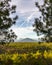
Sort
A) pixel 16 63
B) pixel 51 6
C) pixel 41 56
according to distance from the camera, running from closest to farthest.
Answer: pixel 16 63 < pixel 41 56 < pixel 51 6

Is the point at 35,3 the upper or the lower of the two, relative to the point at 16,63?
lower

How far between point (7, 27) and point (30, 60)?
891 inches

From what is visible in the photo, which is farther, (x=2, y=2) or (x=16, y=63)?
(x=2, y=2)

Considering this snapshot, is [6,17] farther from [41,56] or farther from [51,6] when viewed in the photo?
[41,56]

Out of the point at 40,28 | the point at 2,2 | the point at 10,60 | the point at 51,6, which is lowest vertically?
the point at 40,28

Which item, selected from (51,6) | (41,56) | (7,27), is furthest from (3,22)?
(41,56)

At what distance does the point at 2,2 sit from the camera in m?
35.7

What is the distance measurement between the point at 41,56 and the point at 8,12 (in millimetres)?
22916

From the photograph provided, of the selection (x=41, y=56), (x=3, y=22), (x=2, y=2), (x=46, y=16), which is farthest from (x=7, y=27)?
(x=41, y=56)

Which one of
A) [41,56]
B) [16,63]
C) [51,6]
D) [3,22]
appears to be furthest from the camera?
[51,6]

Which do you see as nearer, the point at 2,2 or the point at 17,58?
the point at 17,58

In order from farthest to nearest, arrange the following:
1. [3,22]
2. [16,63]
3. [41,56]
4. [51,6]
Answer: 1. [51,6]
2. [3,22]
3. [41,56]
4. [16,63]

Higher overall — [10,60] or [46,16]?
[10,60]

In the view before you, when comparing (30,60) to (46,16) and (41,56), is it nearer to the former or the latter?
(41,56)
